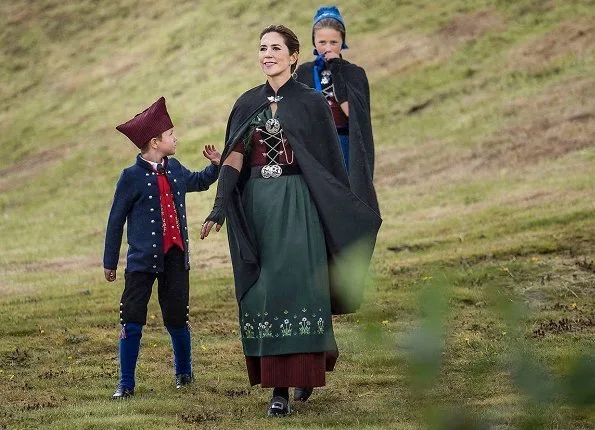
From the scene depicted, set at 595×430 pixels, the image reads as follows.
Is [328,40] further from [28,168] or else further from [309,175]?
[28,168]

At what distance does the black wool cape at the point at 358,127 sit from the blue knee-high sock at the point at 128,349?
6.91ft

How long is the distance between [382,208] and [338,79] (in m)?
13.3

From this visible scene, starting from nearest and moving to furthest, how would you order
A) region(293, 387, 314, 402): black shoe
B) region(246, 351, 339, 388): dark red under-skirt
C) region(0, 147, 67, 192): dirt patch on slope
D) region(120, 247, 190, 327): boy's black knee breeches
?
1. region(246, 351, 339, 388): dark red under-skirt
2. region(293, 387, 314, 402): black shoe
3. region(120, 247, 190, 327): boy's black knee breeches
4. region(0, 147, 67, 192): dirt patch on slope

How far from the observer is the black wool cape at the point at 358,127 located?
881 centimetres

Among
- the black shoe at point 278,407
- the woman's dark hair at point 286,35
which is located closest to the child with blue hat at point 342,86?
the woman's dark hair at point 286,35

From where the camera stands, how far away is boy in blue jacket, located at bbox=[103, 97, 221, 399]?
7.58 meters

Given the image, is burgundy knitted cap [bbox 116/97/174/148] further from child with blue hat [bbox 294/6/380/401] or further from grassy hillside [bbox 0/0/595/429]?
child with blue hat [bbox 294/6/380/401]

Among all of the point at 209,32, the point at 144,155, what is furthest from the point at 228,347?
the point at 209,32

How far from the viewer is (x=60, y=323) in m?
12.3

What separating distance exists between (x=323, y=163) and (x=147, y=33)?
36734mm

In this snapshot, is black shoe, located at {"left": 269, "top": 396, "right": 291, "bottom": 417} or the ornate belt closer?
black shoe, located at {"left": 269, "top": 396, "right": 291, "bottom": 417}

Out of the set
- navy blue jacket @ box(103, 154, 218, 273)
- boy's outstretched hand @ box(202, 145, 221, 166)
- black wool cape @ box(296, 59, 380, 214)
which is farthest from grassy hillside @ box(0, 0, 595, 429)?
boy's outstretched hand @ box(202, 145, 221, 166)

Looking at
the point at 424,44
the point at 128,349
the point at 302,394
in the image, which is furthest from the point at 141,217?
the point at 424,44

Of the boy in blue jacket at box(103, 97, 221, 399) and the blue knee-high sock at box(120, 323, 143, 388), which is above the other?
the boy in blue jacket at box(103, 97, 221, 399)
